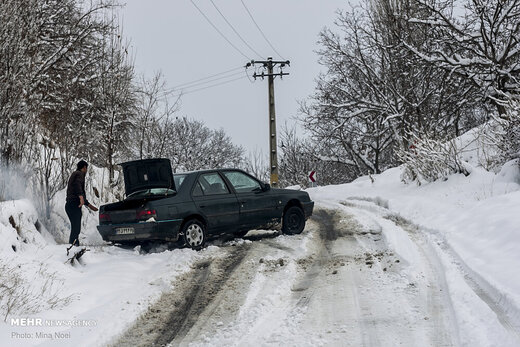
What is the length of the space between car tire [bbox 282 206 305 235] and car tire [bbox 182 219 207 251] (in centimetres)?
210

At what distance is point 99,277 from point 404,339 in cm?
440

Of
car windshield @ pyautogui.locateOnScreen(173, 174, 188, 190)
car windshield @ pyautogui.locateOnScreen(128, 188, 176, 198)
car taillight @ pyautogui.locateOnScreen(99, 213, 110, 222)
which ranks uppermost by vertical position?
car windshield @ pyautogui.locateOnScreen(173, 174, 188, 190)

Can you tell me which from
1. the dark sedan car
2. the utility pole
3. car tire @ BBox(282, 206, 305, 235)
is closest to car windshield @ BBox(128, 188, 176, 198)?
the dark sedan car

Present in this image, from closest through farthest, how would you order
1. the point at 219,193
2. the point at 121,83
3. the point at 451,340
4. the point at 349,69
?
the point at 451,340, the point at 219,193, the point at 121,83, the point at 349,69

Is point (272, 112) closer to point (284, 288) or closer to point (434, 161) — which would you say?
point (434, 161)

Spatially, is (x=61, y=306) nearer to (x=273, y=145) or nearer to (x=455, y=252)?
(x=455, y=252)

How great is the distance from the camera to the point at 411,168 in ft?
Answer: 58.2

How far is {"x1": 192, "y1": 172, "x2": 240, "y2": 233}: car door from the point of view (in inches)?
376

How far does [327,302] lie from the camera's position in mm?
5574

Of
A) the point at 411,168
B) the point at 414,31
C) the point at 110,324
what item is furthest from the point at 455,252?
the point at 414,31

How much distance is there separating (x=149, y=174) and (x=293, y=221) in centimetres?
331

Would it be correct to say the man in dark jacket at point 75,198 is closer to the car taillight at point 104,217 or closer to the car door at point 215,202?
the car taillight at point 104,217

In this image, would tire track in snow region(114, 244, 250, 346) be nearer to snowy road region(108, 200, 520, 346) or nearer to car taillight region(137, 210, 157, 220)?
snowy road region(108, 200, 520, 346)

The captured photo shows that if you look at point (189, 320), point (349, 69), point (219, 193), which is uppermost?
point (349, 69)
